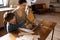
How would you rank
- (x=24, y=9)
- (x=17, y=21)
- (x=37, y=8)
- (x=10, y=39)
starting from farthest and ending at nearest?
1. (x=37, y=8)
2. (x=24, y=9)
3. (x=17, y=21)
4. (x=10, y=39)

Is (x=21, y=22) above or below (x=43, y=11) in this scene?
above

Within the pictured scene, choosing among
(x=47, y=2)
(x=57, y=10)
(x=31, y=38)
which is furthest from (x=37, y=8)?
(x=31, y=38)

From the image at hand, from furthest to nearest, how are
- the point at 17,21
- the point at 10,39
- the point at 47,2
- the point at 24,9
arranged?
the point at 47,2, the point at 24,9, the point at 17,21, the point at 10,39

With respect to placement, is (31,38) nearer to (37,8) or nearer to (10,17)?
(10,17)

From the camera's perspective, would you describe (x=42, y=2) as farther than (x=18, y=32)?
Yes

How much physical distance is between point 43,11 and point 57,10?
50.8 inches

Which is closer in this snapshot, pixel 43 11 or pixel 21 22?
pixel 21 22

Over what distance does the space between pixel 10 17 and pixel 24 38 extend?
0.35 metres

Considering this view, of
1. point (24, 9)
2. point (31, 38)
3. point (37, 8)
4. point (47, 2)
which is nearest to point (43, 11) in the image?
point (37, 8)

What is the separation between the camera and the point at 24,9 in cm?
188

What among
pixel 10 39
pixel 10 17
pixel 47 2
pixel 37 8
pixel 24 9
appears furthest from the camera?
pixel 47 2

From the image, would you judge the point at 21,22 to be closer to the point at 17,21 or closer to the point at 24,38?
the point at 17,21

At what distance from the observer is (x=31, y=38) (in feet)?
4.52

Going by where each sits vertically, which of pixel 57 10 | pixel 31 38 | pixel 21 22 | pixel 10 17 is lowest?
pixel 57 10
